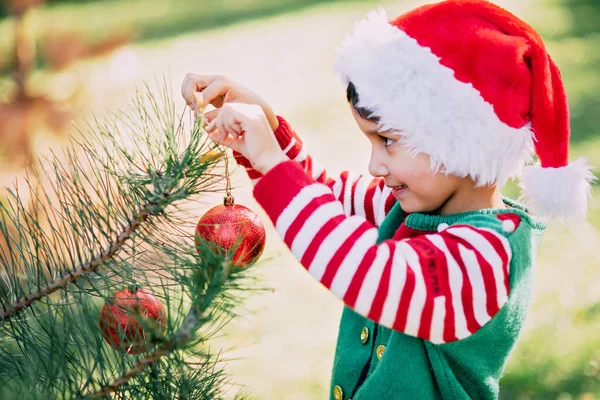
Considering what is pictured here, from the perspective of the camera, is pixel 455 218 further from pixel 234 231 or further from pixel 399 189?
pixel 234 231

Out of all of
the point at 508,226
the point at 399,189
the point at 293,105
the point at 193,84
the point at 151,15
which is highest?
the point at 151,15

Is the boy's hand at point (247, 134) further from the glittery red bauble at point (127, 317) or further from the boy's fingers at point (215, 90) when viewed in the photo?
the glittery red bauble at point (127, 317)

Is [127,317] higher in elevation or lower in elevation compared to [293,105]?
lower

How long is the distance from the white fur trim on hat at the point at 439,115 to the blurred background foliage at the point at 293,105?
28cm

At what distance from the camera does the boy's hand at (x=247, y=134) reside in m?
0.93

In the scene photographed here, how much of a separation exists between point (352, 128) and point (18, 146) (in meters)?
2.44

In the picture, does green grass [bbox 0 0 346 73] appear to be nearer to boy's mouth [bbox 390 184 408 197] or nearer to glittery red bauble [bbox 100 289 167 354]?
boy's mouth [bbox 390 184 408 197]

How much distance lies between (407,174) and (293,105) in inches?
153

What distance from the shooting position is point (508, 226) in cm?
99

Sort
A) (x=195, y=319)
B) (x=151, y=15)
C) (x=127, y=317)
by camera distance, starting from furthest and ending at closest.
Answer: (x=151, y=15) → (x=127, y=317) → (x=195, y=319)

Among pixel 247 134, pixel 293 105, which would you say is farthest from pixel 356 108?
pixel 293 105

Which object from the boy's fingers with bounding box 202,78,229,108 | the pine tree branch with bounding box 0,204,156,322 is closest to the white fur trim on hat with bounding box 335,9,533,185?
the boy's fingers with bounding box 202,78,229,108

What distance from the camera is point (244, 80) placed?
5.37 meters

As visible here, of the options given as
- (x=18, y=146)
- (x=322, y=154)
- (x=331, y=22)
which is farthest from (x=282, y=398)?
(x=331, y=22)
